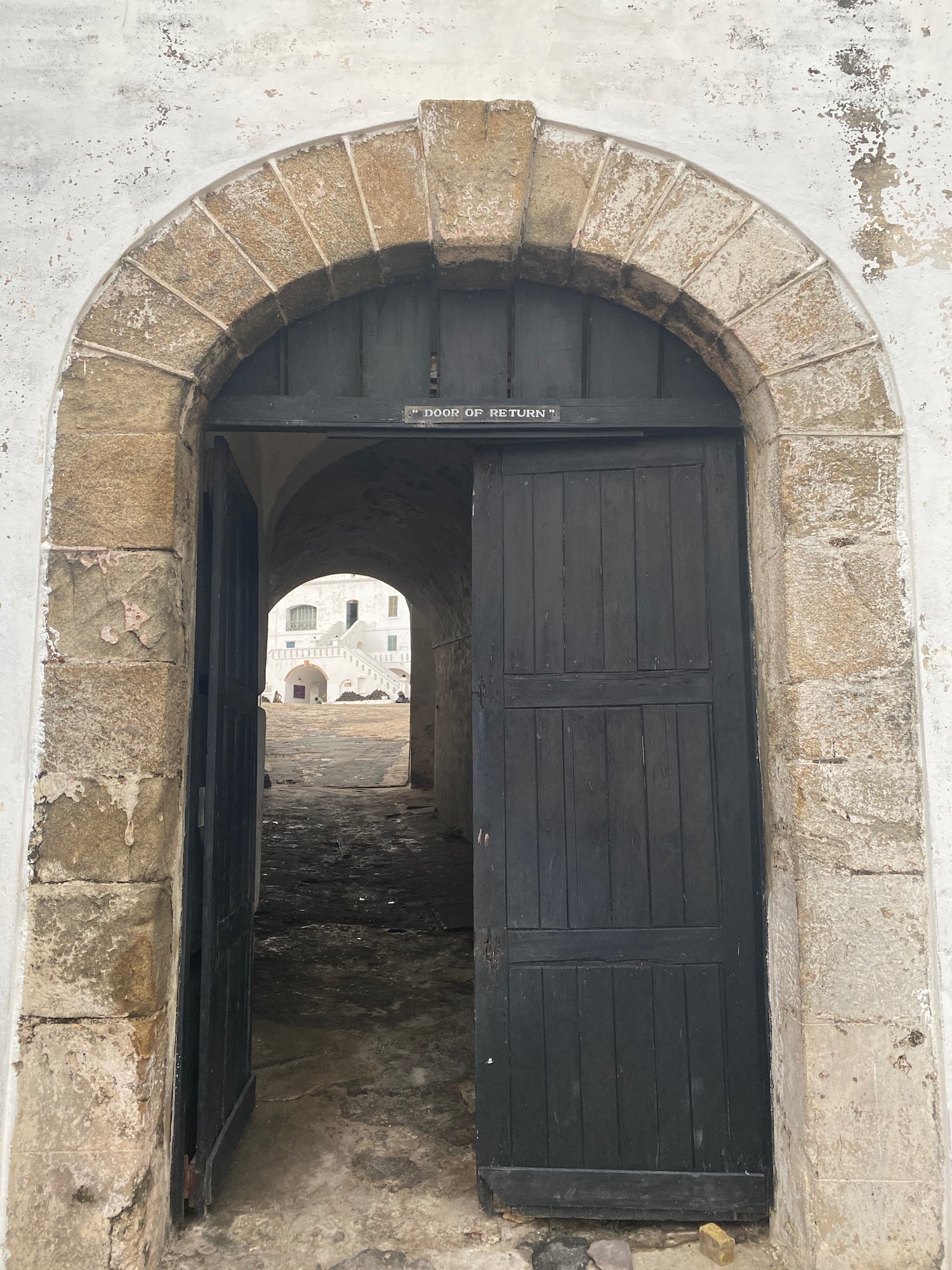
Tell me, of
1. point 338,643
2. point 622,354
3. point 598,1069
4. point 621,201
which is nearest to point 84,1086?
point 598,1069

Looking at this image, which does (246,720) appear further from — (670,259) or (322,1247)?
(670,259)

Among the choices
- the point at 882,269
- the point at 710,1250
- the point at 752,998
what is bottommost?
the point at 710,1250

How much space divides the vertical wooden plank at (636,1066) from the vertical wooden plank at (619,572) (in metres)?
1.02

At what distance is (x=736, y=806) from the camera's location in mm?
2809

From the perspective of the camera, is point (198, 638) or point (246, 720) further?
point (246, 720)

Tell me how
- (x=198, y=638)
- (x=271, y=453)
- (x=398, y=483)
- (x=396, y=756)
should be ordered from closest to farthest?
(x=198, y=638), (x=271, y=453), (x=398, y=483), (x=396, y=756)

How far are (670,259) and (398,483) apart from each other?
14.4ft

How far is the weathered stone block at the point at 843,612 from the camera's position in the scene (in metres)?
2.58

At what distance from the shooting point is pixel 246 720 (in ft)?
11.6

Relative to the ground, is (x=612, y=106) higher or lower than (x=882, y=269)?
higher

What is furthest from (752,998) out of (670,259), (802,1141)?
(670,259)

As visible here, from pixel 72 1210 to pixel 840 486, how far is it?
303 cm

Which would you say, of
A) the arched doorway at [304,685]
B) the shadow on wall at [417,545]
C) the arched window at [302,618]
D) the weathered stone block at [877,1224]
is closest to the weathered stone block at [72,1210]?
the weathered stone block at [877,1224]

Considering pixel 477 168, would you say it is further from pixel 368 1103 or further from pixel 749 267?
pixel 368 1103
